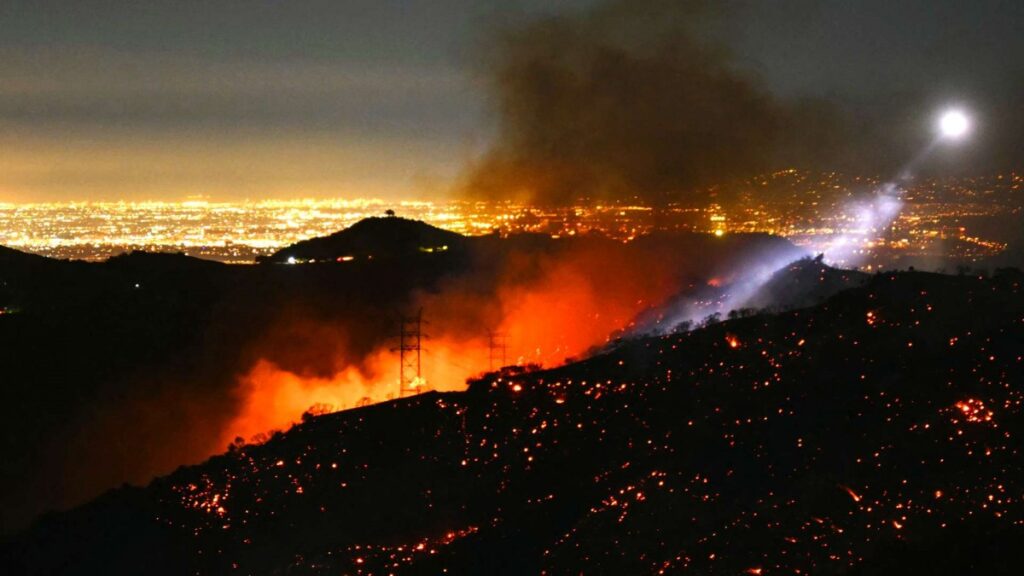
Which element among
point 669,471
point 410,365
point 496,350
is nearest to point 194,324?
point 410,365

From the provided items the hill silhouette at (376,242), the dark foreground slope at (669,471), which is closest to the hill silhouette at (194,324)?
the hill silhouette at (376,242)

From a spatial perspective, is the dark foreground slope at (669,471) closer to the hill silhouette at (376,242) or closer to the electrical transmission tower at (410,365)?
the electrical transmission tower at (410,365)

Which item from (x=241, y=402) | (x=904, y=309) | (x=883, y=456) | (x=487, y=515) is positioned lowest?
(x=241, y=402)

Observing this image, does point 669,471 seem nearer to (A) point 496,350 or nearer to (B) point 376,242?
(A) point 496,350

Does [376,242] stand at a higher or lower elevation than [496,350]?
higher

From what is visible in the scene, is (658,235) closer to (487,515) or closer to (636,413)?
(636,413)

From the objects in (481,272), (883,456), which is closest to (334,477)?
(883,456)
